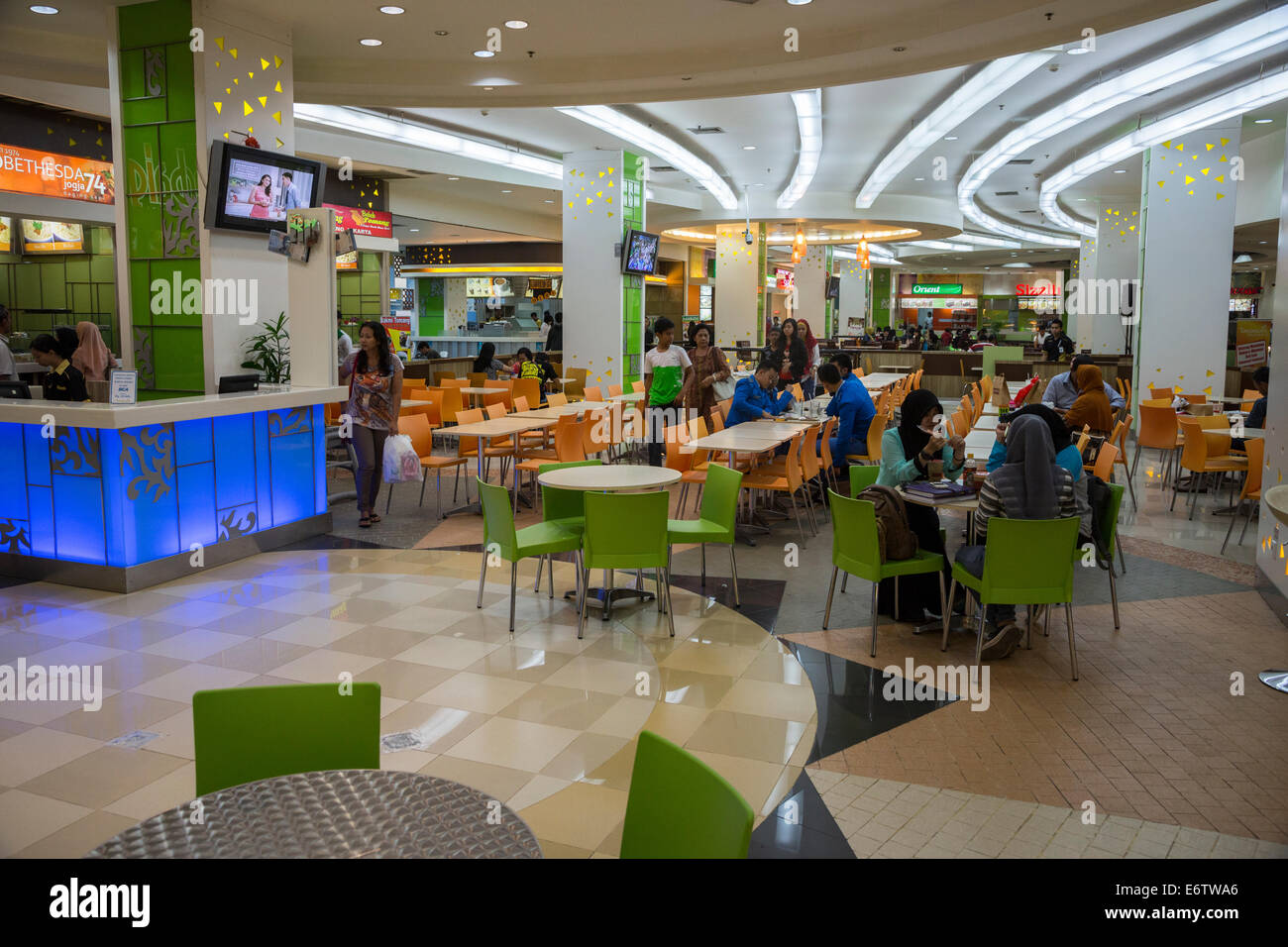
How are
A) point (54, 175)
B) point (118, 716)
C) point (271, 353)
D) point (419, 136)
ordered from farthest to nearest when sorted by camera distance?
point (419, 136) → point (54, 175) → point (271, 353) → point (118, 716)

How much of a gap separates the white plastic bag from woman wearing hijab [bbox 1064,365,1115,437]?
17.4ft

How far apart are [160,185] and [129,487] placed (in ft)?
7.58

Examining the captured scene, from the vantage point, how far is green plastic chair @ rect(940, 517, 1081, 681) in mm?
4105

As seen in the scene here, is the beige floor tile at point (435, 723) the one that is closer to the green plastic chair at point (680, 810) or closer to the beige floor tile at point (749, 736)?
the beige floor tile at point (749, 736)

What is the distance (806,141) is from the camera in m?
11.8

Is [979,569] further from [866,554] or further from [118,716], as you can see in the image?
[118,716]

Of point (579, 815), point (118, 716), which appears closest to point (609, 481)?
point (579, 815)

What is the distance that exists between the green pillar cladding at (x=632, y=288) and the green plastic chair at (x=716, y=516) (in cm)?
768

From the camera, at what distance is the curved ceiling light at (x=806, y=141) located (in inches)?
385

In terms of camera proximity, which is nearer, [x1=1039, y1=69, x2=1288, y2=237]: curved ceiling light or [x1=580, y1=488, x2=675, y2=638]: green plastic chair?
[x1=580, y1=488, x2=675, y2=638]: green plastic chair

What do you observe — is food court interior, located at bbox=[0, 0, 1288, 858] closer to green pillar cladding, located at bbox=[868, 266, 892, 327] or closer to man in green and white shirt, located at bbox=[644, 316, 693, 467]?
man in green and white shirt, located at bbox=[644, 316, 693, 467]

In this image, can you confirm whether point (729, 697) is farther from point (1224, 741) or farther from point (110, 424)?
point (110, 424)

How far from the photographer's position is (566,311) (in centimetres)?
1300

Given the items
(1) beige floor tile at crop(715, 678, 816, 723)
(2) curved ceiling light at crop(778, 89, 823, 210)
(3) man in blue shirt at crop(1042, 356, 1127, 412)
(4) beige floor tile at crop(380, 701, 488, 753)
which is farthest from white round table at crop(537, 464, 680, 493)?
(3) man in blue shirt at crop(1042, 356, 1127, 412)
